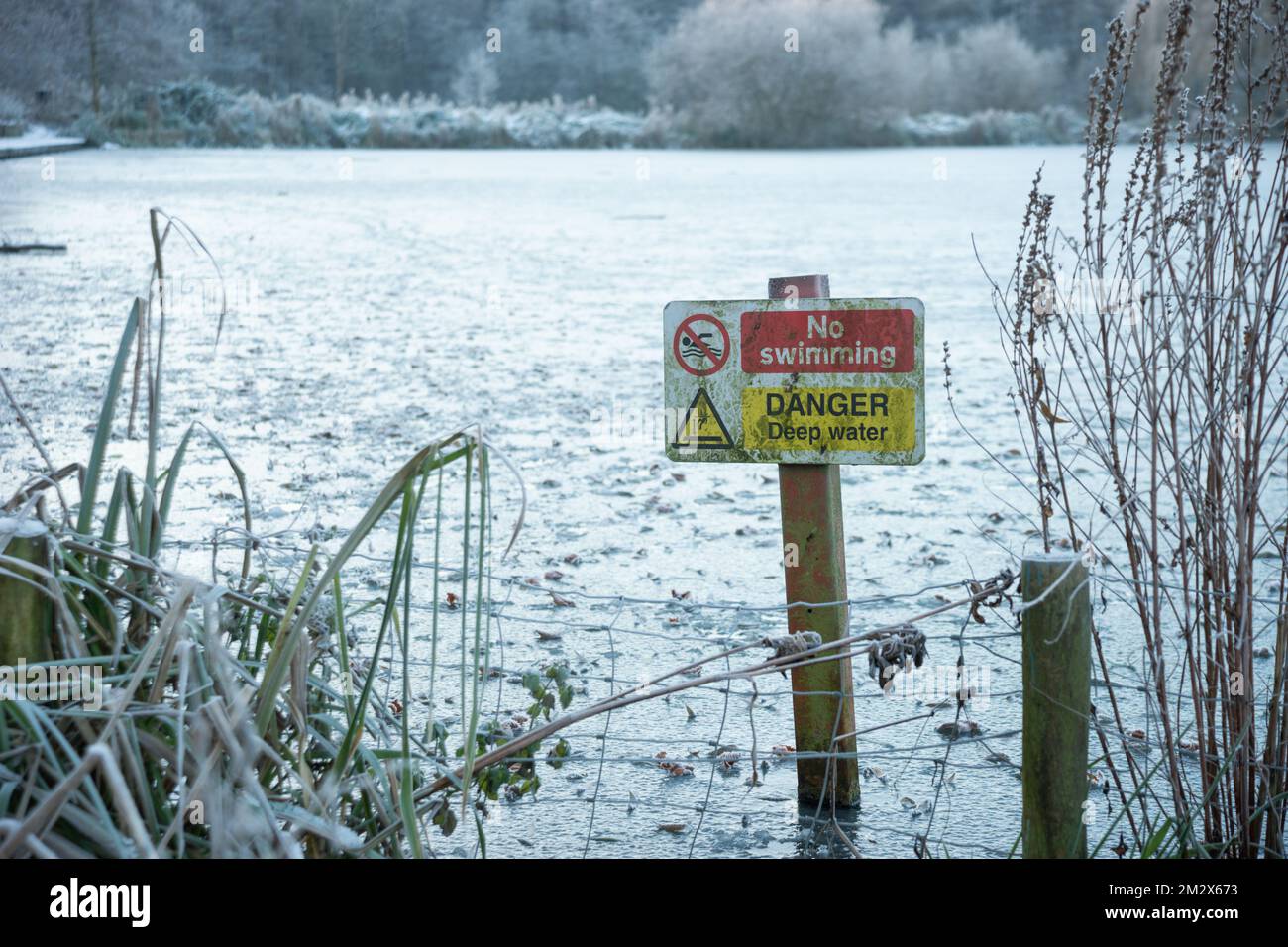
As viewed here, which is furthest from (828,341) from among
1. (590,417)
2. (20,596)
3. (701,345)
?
(590,417)

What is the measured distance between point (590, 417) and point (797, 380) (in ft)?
15.0

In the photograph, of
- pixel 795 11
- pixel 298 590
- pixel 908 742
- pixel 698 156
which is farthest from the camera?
pixel 795 11

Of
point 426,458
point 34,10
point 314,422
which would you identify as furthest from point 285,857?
point 34,10

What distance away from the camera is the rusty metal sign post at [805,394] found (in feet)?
8.62

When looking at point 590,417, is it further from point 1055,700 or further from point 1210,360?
point 1055,700

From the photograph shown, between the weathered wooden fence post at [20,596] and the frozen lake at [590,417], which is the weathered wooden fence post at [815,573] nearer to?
the frozen lake at [590,417]

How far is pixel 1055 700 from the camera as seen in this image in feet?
7.02

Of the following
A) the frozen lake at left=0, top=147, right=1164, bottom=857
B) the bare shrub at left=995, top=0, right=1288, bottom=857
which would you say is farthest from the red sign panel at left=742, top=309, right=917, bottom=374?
the frozen lake at left=0, top=147, right=1164, bottom=857

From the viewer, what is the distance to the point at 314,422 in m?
6.91

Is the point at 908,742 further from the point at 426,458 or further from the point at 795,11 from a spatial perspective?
the point at 795,11

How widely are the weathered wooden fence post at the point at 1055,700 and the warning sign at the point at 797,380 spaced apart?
22.4 inches

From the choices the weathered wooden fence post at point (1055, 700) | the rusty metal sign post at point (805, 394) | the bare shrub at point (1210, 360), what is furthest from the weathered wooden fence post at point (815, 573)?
the weathered wooden fence post at point (1055, 700)
